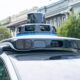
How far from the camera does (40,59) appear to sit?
13.9ft

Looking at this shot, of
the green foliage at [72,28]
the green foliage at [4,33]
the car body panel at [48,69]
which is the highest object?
the car body panel at [48,69]

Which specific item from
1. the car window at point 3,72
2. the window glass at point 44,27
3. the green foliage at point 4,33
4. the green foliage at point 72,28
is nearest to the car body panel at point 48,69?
the car window at point 3,72

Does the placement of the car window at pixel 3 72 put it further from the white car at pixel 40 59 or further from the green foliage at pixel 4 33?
the green foliage at pixel 4 33

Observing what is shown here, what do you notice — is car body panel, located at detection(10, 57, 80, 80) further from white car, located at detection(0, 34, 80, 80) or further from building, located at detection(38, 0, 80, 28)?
building, located at detection(38, 0, 80, 28)

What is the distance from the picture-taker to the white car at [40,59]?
Result: 386 cm

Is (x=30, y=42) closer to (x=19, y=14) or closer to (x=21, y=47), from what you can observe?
(x=21, y=47)

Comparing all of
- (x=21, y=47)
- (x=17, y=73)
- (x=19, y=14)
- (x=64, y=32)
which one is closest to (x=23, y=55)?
(x=21, y=47)

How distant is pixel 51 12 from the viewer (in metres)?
51.5

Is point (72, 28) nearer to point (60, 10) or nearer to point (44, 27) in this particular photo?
point (60, 10)

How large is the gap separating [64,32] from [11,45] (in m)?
31.9

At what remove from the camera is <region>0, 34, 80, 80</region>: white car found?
386cm

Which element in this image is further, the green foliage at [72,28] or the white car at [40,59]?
the green foliage at [72,28]

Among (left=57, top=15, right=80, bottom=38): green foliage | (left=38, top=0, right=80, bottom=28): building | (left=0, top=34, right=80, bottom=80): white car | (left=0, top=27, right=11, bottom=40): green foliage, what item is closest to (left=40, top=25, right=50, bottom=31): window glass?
(left=0, top=34, right=80, bottom=80): white car

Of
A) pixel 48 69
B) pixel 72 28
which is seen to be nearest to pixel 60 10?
pixel 72 28
